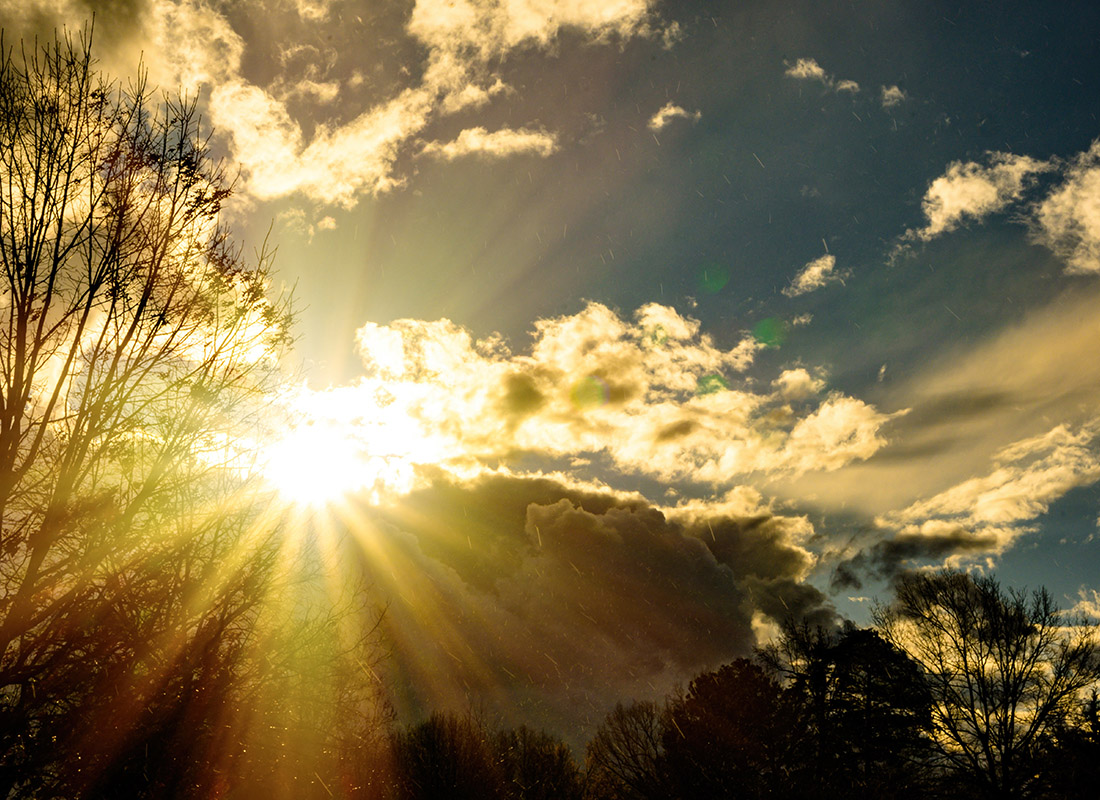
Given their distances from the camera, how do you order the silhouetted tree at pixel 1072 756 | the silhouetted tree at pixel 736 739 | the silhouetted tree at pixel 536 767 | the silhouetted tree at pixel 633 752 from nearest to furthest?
the silhouetted tree at pixel 1072 756 < the silhouetted tree at pixel 736 739 < the silhouetted tree at pixel 633 752 < the silhouetted tree at pixel 536 767

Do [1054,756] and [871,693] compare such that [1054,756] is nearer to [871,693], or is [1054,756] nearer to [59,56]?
[871,693]

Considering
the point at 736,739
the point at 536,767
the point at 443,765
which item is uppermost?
the point at 736,739

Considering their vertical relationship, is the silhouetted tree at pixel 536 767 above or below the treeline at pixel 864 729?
below

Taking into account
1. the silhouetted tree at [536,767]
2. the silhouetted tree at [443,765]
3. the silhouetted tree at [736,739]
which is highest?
the silhouetted tree at [736,739]

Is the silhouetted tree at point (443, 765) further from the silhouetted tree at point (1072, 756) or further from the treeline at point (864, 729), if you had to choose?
the silhouetted tree at point (1072, 756)

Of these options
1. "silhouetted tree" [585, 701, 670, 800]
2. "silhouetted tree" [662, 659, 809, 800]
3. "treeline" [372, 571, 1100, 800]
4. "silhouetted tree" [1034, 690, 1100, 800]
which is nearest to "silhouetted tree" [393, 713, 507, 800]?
"treeline" [372, 571, 1100, 800]

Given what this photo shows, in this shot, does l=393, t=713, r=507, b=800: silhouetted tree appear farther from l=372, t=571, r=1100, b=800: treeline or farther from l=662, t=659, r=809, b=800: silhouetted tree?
l=662, t=659, r=809, b=800: silhouetted tree

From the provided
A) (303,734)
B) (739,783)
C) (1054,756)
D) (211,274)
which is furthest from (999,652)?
(211,274)

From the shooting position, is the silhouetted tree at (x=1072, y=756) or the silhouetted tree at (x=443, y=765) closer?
the silhouetted tree at (x=1072, y=756)

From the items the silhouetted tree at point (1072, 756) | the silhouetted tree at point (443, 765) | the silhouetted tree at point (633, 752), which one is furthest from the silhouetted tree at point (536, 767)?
the silhouetted tree at point (1072, 756)

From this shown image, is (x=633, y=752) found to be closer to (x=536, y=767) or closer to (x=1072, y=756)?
(x=1072, y=756)

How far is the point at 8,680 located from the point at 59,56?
5.60 m

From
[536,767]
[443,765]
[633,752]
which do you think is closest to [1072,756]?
[633,752]

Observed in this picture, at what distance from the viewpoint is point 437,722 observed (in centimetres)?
3569
